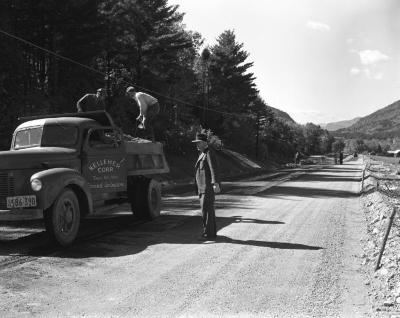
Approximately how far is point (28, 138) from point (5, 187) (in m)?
1.71

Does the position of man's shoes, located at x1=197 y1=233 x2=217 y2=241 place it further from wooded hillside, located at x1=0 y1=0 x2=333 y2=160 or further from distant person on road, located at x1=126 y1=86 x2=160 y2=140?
wooded hillside, located at x1=0 y1=0 x2=333 y2=160

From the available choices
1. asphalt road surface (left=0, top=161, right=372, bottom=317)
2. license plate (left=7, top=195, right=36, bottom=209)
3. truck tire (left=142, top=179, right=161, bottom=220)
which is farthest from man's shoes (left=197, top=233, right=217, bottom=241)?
license plate (left=7, top=195, right=36, bottom=209)

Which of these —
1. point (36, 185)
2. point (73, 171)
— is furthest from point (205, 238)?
point (36, 185)

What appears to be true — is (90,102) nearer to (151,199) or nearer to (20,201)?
(151,199)

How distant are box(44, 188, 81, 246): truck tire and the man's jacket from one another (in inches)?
93.5

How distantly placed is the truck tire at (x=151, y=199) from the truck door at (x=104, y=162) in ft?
2.87

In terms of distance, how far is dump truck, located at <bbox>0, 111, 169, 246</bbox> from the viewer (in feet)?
24.7

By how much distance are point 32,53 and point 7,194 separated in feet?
89.9

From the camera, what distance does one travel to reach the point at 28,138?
9.08 m

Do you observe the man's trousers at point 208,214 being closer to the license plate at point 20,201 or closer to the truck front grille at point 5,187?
the license plate at point 20,201

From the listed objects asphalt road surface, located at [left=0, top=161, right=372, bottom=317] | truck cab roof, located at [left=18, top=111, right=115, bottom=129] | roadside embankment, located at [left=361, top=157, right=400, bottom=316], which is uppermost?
truck cab roof, located at [left=18, top=111, right=115, bottom=129]

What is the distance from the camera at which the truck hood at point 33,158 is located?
762cm

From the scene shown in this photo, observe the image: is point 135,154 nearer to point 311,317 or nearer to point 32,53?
point 311,317

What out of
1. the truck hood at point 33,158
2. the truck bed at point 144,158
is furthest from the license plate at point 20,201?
the truck bed at point 144,158
